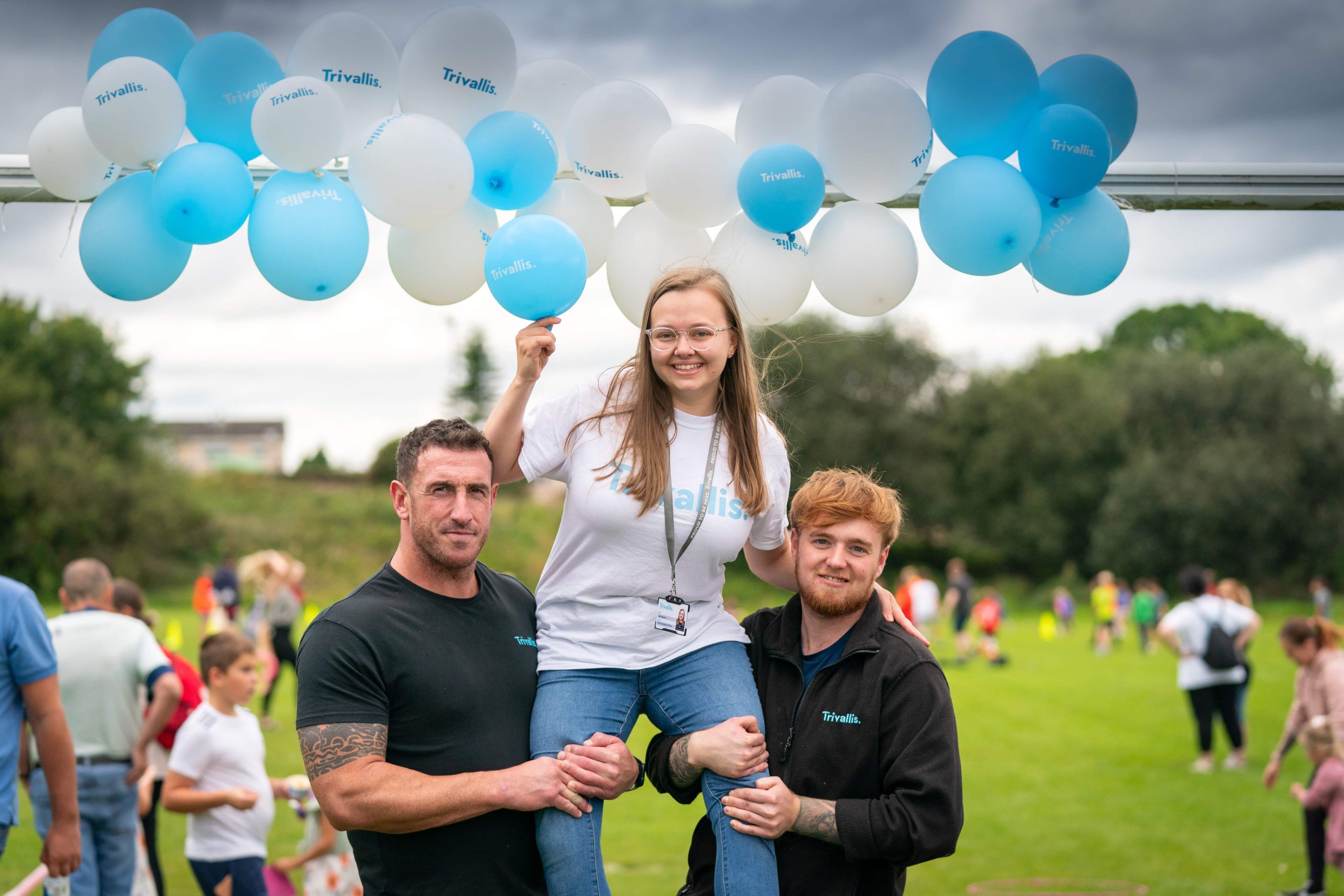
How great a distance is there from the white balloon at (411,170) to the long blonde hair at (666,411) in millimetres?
785

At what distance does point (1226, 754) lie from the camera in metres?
12.2

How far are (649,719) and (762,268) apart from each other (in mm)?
1623

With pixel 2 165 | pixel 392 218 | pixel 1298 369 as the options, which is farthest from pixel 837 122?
pixel 1298 369

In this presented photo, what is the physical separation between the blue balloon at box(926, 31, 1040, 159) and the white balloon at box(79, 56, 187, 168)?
8.49 feet

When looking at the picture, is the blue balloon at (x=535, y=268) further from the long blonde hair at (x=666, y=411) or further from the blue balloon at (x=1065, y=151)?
the blue balloon at (x=1065, y=151)

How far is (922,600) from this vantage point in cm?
1902

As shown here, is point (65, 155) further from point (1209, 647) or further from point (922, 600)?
point (922, 600)

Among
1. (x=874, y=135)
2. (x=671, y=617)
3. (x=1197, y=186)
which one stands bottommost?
(x=671, y=617)

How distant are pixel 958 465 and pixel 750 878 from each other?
48.1 m

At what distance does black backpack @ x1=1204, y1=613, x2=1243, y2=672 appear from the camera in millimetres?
10211

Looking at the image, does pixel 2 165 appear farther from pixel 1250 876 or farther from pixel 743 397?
pixel 1250 876

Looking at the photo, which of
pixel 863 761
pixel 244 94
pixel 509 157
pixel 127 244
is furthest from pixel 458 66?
pixel 863 761

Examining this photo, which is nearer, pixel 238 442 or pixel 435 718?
pixel 435 718

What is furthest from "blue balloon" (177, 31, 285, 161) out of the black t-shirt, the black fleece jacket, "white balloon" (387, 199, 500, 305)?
the black fleece jacket
